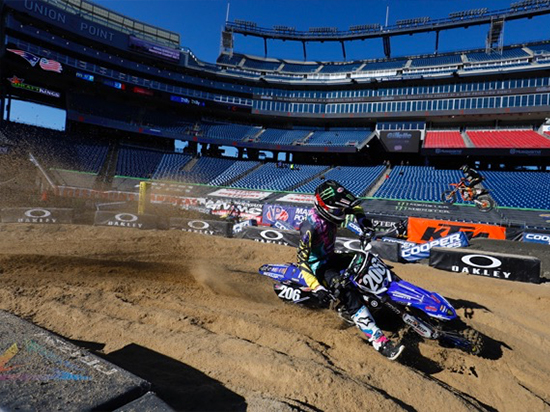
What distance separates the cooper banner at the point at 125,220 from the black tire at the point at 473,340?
1321 cm

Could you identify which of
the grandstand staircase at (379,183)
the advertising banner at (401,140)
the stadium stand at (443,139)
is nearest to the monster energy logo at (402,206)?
the grandstand staircase at (379,183)

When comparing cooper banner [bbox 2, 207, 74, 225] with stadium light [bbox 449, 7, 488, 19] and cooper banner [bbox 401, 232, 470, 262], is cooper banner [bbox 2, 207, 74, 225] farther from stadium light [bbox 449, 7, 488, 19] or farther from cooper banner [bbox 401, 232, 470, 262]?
stadium light [bbox 449, 7, 488, 19]

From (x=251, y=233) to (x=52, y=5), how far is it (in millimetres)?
37383

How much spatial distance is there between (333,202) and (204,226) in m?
11.4

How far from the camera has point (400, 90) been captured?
37.8 m

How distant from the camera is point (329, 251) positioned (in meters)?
4.90

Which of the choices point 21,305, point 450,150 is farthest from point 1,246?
point 450,150

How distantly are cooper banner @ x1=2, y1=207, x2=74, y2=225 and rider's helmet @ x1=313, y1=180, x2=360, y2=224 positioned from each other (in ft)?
42.9

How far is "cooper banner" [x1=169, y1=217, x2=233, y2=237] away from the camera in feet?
48.6

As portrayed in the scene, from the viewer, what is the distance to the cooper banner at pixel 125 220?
1452 centimetres

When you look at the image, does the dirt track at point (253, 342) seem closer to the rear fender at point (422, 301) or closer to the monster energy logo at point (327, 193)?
the rear fender at point (422, 301)

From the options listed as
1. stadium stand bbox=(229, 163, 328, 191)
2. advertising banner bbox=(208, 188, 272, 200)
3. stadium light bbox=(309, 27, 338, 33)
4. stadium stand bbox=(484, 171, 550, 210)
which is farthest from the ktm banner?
stadium light bbox=(309, 27, 338, 33)

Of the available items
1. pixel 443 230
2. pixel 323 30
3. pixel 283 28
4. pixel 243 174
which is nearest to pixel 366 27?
pixel 323 30

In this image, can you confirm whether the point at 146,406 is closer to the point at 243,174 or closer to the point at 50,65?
the point at 243,174
